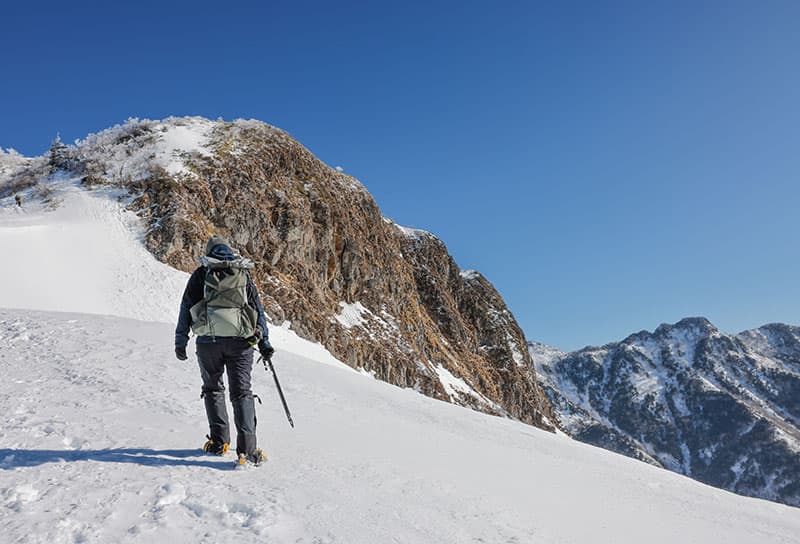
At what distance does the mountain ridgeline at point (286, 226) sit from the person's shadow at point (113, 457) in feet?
88.0

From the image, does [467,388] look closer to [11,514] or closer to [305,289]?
[305,289]

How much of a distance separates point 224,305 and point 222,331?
27 cm

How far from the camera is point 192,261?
31.6 metres

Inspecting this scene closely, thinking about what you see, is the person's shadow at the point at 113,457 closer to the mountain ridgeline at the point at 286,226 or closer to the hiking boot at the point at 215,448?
the hiking boot at the point at 215,448

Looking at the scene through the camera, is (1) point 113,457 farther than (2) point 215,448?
No

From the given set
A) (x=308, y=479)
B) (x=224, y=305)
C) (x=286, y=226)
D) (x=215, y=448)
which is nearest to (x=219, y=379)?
(x=215, y=448)

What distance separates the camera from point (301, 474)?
16.3 ft

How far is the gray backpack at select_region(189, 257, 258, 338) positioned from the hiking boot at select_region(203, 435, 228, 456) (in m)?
1.13

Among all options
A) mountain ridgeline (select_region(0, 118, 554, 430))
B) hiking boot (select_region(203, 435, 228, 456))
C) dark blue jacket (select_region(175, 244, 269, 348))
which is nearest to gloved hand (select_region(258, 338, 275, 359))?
dark blue jacket (select_region(175, 244, 269, 348))

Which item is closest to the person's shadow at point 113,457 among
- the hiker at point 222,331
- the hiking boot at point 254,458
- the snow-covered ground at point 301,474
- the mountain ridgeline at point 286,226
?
the snow-covered ground at point 301,474

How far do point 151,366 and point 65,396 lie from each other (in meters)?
2.21

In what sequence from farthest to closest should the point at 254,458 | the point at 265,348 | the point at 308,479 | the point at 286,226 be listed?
the point at 286,226
the point at 265,348
the point at 254,458
the point at 308,479

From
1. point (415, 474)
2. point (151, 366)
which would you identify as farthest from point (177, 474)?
point (151, 366)

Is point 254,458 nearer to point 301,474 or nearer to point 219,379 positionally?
point 301,474
